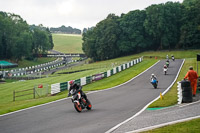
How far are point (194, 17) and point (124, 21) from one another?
22639 mm

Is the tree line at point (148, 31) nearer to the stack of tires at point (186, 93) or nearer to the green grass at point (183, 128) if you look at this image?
the stack of tires at point (186, 93)

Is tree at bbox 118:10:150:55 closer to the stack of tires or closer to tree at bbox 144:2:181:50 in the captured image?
tree at bbox 144:2:181:50

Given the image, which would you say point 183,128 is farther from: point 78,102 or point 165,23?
point 165,23

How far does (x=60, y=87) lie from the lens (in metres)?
30.5

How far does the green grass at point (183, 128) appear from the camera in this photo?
897 centimetres

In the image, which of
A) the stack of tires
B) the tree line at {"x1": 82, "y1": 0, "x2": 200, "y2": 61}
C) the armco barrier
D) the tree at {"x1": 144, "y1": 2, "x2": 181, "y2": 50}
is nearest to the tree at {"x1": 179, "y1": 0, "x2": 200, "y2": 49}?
the tree line at {"x1": 82, "y1": 0, "x2": 200, "y2": 61}

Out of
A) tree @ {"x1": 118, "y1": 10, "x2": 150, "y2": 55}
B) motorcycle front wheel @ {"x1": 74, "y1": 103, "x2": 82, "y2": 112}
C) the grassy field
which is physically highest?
tree @ {"x1": 118, "y1": 10, "x2": 150, "y2": 55}

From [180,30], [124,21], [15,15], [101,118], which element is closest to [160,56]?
[180,30]

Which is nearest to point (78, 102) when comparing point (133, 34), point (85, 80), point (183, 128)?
point (183, 128)

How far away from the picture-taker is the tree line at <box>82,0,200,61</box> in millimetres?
95250

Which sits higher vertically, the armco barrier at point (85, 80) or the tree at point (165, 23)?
the tree at point (165, 23)

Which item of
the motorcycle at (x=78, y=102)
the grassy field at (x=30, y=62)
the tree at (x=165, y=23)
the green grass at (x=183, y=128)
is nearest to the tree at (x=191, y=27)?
the tree at (x=165, y=23)

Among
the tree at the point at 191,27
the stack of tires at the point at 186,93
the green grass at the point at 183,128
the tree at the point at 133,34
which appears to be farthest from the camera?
the tree at the point at 133,34

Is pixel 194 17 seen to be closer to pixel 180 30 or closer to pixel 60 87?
pixel 180 30
